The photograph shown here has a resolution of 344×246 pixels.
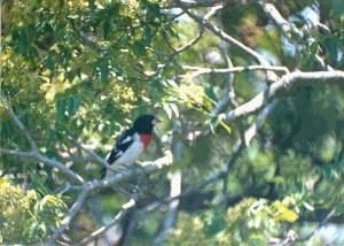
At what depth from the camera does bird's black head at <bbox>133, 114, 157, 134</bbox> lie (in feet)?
28.1

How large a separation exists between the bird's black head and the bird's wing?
0.05 m

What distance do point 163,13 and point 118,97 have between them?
0.50 m

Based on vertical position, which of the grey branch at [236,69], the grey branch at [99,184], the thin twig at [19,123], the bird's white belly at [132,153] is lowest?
the bird's white belly at [132,153]

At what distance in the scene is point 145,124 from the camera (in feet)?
28.7

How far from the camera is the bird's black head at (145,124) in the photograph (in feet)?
28.1

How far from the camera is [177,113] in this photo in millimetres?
7680

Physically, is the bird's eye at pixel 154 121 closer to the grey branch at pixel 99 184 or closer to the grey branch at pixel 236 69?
the grey branch at pixel 236 69

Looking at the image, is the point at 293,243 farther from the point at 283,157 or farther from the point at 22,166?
the point at 22,166

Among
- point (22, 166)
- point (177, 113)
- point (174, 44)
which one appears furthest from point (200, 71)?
point (22, 166)

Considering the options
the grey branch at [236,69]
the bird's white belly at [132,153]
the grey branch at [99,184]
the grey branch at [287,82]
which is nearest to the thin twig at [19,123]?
the grey branch at [99,184]

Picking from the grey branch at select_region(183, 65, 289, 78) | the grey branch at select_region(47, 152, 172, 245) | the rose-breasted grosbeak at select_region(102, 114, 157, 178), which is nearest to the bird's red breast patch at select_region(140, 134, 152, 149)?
the rose-breasted grosbeak at select_region(102, 114, 157, 178)

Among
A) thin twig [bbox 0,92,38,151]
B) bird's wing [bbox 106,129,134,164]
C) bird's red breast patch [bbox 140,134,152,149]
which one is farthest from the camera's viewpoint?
bird's red breast patch [bbox 140,134,152,149]

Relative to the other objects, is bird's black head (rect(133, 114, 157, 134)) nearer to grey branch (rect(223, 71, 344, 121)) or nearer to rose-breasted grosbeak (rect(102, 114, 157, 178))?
rose-breasted grosbeak (rect(102, 114, 157, 178))

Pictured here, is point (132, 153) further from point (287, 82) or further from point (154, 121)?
point (287, 82)
